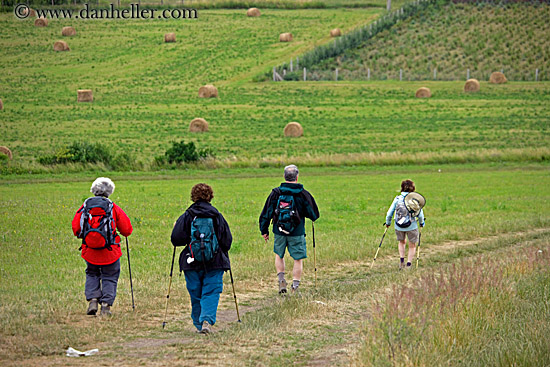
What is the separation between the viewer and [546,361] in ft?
31.4

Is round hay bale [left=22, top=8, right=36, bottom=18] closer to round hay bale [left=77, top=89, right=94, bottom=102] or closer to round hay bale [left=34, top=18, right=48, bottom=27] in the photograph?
round hay bale [left=34, top=18, right=48, bottom=27]

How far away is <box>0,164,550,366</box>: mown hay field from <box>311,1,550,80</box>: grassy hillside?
44.3 m

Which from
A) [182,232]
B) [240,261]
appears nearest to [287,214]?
[182,232]

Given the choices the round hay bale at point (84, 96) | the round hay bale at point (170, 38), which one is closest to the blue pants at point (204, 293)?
the round hay bale at point (84, 96)

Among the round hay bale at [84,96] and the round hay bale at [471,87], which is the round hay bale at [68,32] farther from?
the round hay bale at [471,87]

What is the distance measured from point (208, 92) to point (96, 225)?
5117 centimetres

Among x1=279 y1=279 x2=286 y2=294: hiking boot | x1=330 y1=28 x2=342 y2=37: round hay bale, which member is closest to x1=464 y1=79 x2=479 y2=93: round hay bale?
x1=330 y1=28 x2=342 y2=37: round hay bale

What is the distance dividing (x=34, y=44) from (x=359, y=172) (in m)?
50.1

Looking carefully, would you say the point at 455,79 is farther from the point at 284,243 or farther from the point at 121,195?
the point at 284,243

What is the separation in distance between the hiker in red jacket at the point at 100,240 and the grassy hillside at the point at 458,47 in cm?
6248

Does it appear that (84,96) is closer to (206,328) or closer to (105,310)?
(105,310)

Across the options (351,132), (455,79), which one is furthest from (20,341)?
(455,79)

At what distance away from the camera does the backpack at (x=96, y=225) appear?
446 inches

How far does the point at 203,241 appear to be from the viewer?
1073 centimetres
